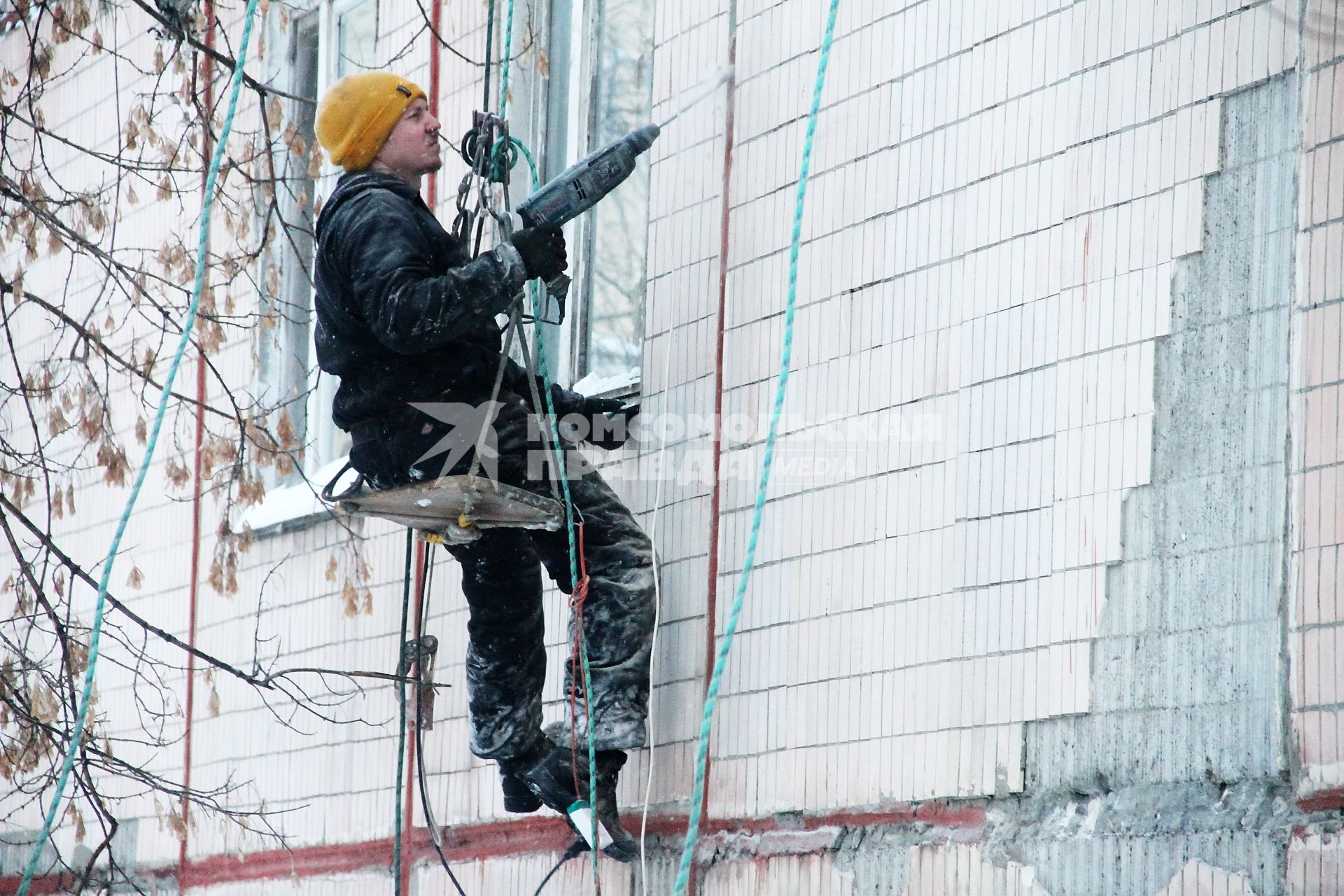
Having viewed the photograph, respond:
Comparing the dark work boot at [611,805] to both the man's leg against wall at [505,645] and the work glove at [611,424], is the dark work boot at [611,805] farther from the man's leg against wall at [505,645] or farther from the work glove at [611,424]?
the work glove at [611,424]

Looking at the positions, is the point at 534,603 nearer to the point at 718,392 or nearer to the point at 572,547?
the point at 572,547

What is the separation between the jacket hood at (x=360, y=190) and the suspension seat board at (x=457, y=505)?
769 mm

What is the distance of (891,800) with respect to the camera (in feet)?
15.7

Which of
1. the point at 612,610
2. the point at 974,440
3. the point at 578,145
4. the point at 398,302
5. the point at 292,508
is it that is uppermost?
the point at 578,145

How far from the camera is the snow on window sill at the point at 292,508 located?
24.1ft

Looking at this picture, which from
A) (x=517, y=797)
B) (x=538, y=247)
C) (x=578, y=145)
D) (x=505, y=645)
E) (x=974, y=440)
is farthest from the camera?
(x=578, y=145)

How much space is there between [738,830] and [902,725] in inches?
29.7

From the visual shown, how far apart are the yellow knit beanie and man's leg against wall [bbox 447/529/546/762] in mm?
1161

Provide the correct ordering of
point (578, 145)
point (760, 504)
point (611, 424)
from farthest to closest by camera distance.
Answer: point (578, 145) < point (611, 424) < point (760, 504)

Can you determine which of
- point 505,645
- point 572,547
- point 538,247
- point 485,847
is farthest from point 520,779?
point 538,247

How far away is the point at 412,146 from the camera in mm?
5352

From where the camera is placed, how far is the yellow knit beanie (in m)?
5.28

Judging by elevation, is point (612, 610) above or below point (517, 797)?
above

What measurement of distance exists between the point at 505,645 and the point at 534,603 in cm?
15
